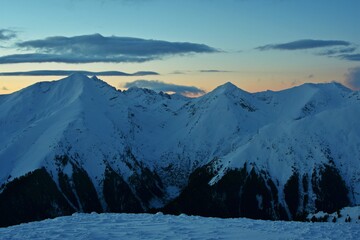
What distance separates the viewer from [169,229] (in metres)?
48.0

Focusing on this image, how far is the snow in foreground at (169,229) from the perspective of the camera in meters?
44.9

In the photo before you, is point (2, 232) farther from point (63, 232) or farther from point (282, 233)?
point (282, 233)

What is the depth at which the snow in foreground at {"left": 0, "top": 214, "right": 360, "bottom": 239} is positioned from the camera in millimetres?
44875

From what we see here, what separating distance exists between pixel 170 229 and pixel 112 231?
543cm

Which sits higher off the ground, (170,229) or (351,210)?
(170,229)

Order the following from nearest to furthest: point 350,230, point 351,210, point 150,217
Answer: point 350,230
point 150,217
point 351,210

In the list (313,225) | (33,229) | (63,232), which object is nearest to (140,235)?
(63,232)

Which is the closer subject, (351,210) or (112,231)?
(112,231)

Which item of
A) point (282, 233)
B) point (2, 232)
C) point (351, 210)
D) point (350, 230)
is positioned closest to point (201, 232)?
point (282, 233)

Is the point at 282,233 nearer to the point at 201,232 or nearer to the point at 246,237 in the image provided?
the point at 246,237

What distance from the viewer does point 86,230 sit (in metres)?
46.7

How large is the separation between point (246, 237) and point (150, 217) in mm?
13743

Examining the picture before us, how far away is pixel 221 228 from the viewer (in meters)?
49.2

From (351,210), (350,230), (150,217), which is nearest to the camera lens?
(350,230)
